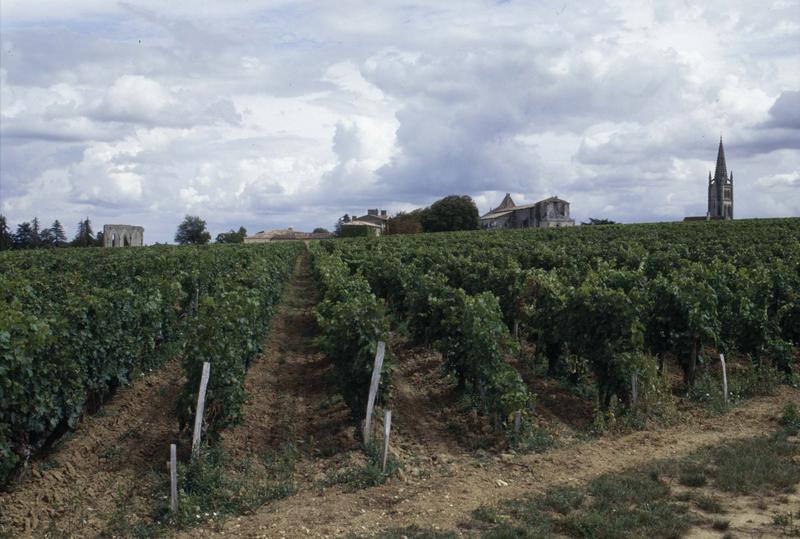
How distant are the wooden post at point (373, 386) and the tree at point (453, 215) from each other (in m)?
89.9

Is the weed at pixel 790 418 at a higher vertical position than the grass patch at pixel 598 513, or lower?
higher

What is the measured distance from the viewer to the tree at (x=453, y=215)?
99.9m

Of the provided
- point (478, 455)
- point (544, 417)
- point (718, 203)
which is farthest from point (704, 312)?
point (718, 203)

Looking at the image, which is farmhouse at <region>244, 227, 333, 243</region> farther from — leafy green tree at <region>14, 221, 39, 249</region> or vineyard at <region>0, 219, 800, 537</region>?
vineyard at <region>0, 219, 800, 537</region>

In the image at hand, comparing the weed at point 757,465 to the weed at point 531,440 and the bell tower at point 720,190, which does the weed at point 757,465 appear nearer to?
the weed at point 531,440

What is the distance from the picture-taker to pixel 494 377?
1073 centimetres

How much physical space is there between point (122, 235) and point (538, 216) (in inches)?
2609

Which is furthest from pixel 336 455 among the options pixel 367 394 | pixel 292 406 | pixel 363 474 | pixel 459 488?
pixel 292 406

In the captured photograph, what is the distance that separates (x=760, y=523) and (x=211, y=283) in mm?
19130

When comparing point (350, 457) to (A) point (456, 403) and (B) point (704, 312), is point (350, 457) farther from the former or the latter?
(B) point (704, 312)

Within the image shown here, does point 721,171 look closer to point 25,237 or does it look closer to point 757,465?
point 25,237

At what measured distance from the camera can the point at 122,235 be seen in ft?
287

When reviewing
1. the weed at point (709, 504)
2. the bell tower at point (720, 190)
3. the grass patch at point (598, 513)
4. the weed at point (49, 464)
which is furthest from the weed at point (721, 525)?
the bell tower at point (720, 190)

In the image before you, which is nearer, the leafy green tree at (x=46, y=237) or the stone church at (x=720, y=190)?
the leafy green tree at (x=46, y=237)
